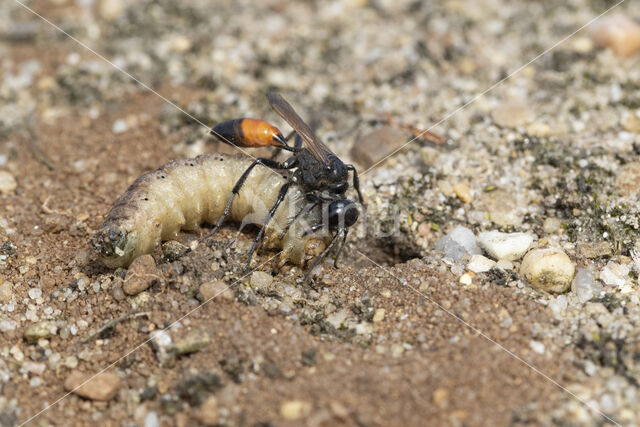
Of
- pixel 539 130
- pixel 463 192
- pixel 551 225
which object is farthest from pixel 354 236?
pixel 539 130

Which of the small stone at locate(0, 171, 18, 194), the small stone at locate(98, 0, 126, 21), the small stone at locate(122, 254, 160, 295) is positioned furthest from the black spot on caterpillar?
the small stone at locate(98, 0, 126, 21)

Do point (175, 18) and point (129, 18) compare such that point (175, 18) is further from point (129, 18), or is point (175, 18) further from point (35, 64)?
point (35, 64)

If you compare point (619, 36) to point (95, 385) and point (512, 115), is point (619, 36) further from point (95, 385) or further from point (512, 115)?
point (95, 385)

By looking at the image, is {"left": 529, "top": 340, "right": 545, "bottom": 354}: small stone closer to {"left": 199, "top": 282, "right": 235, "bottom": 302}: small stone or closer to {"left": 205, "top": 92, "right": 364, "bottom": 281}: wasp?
{"left": 205, "top": 92, "right": 364, "bottom": 281}: wasp

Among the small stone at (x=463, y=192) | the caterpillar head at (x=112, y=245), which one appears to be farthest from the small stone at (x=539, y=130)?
the caterpillar head at (x=112, y=245)

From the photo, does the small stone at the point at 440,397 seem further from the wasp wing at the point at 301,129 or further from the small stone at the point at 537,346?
the wasp wing at the point at 301,129
